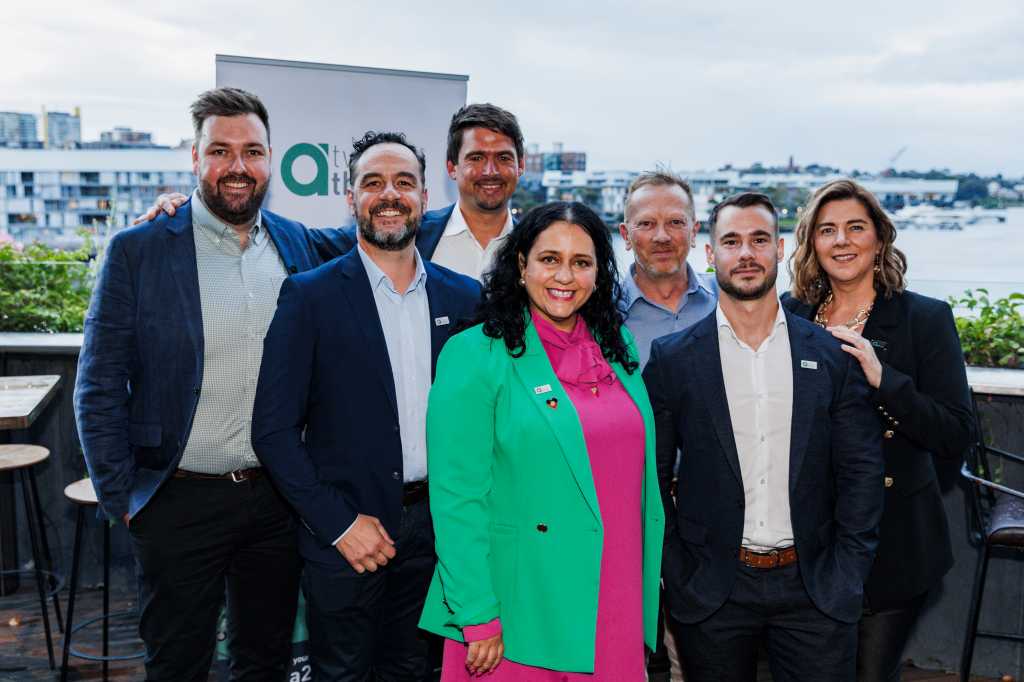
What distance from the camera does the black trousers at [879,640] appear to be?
2240 millimetres

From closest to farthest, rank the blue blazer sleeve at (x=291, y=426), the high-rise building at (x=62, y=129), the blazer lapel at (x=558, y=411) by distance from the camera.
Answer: the blazer lapel at (x=558, y=411)
the blue blazer sleeve at (x=291, y=426)
the high-rise building at (x=62, y=129)

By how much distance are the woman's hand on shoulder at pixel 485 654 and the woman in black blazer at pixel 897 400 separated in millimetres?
1042

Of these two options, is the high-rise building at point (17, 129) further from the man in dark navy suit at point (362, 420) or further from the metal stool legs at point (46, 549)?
the man in dark navy suit at point (362, 420)

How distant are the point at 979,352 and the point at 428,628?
10.7 feet

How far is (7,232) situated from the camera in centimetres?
487

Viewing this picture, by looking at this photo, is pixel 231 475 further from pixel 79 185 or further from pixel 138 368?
pixel 79 185

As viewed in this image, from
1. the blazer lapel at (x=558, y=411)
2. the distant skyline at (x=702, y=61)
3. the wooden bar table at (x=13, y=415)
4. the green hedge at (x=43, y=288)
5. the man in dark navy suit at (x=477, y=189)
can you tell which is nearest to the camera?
the blazer lapel at (x=558, y=411)

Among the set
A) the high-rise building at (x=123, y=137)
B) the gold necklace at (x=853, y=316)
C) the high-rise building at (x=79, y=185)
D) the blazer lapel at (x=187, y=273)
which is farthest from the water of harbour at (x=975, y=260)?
the high-rise building at (x=123, y=137)

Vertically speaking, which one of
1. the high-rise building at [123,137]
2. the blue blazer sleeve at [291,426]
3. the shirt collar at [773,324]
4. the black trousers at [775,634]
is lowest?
the black trousers at [775,634]

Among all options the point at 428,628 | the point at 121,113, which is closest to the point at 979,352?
the point at 428,628

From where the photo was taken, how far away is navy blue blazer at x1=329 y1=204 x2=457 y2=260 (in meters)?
2.79

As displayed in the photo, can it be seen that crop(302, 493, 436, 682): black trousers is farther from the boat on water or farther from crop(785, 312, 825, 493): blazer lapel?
the boat on water

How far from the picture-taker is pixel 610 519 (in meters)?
1.87

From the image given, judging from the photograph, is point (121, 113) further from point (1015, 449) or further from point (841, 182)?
point (1015, 449)
